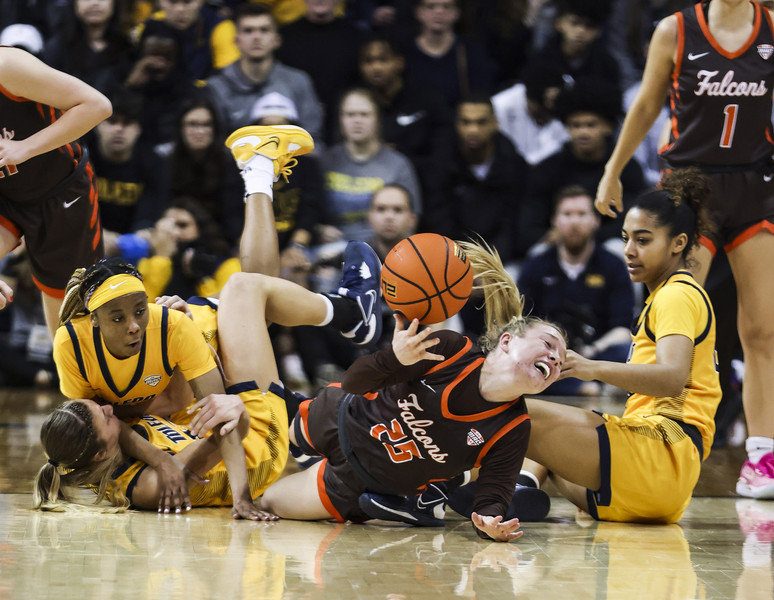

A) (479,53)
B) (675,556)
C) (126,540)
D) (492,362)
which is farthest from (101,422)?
(479,53)

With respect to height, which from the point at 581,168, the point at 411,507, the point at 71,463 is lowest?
the point at 411,507


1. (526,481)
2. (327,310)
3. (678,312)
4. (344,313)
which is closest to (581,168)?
(344,313)

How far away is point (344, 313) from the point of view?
4348 mm

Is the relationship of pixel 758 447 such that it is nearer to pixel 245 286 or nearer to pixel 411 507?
pixel 411 507

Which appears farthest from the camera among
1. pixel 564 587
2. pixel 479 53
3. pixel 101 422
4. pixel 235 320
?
pixel 479 53

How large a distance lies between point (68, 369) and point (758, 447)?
8.41 ft

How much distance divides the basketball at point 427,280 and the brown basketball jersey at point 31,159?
1596 millimetres

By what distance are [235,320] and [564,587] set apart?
1.63m

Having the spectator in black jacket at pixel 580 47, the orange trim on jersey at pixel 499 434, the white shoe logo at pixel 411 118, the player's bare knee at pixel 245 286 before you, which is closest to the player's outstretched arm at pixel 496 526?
the orange trim on jersey at pixel 499 434

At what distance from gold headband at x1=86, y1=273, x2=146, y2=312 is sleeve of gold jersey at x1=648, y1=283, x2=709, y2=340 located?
1676 mm

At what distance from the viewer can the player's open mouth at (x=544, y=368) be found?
10.1 feet

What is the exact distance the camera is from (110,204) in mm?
6352

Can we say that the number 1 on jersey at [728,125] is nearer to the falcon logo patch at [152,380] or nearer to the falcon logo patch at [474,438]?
the falcon logo patch at [474,438]

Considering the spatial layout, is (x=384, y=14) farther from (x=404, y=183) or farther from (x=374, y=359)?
(x=374, y=359)
